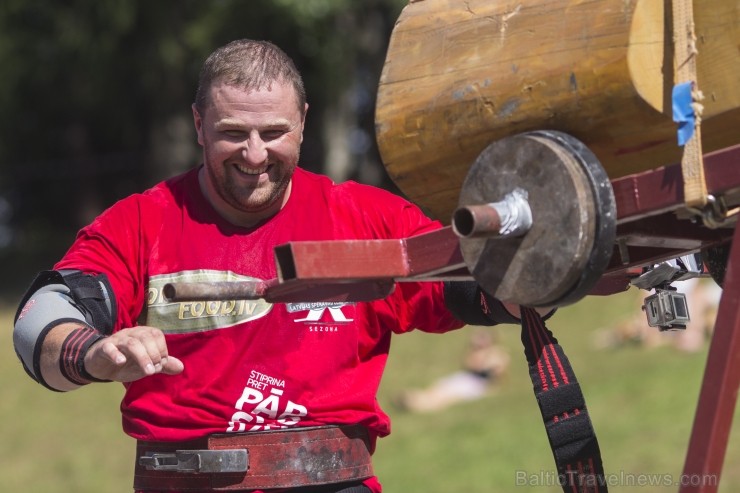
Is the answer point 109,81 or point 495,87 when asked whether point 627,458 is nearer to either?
point 495,87

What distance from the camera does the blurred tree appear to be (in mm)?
19406

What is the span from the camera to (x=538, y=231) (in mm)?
2621

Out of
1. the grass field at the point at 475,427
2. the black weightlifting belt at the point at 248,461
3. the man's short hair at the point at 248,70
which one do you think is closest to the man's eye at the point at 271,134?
the man's short hair at the point at 248,70

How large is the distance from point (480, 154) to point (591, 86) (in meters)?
0.30

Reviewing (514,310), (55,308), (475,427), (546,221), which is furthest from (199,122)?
(475,427)

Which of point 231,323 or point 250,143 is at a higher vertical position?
point 250,143

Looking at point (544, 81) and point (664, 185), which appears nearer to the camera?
point (664, 185)

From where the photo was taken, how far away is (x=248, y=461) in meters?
3.51

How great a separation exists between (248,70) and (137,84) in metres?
18.7

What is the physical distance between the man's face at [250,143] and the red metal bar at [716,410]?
59.5 inches

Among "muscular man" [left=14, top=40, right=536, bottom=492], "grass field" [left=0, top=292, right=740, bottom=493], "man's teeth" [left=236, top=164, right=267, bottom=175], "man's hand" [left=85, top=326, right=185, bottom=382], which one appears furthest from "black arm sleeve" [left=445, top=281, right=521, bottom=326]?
"grass field" [left=0, top=292, right=740, bottom=493]

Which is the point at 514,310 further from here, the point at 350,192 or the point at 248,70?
the point at 248,70

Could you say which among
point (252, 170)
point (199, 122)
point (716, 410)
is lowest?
point (716, 410)

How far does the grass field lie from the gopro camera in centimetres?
457
